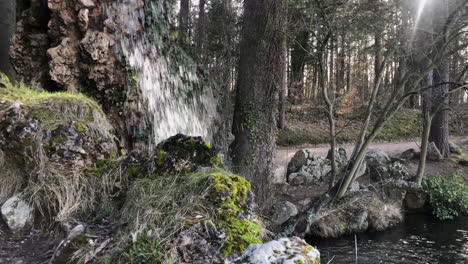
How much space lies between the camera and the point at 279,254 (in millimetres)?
1736

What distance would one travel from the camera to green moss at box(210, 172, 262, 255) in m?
2.11

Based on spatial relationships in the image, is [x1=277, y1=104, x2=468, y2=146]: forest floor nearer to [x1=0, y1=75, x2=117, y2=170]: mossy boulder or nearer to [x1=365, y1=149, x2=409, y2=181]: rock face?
[x1=365, y1=149, x2=409, y2=181]: rock face

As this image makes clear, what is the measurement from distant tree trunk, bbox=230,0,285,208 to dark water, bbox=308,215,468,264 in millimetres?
1825

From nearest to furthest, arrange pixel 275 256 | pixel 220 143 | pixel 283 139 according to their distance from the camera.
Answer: pixel 275 256 → pixel 220 143 → pixel 283 139

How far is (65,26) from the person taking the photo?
474cm

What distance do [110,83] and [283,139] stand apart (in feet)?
36.4

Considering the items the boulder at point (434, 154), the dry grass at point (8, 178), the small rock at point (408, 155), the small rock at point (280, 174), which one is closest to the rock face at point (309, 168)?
the small rock at point (280, 174)

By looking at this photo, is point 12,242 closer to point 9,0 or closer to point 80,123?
point 80,123

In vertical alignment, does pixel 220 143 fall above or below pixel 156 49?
below

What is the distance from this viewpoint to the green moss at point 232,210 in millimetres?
2105

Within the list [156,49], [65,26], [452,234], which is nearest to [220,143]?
[156,49]

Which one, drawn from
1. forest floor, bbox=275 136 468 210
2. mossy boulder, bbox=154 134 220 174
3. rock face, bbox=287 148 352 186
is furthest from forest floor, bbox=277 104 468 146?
mossy boulder, bbox=154 134 220 174

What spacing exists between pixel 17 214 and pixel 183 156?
54.5 inches

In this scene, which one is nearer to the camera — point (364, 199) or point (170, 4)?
point (170, 4)
